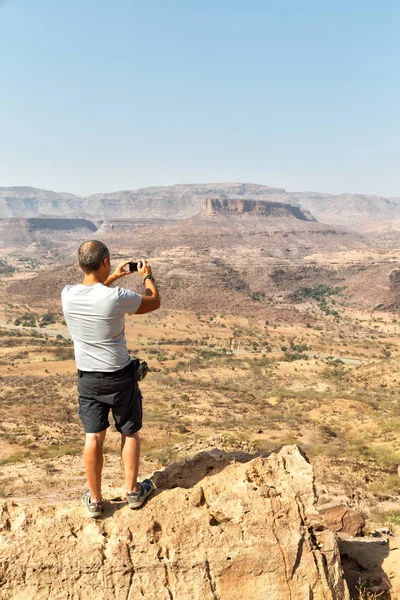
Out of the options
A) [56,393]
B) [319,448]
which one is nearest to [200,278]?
[56,393]

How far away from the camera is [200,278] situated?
270 ft

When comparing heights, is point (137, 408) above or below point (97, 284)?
below

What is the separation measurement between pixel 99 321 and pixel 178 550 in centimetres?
193

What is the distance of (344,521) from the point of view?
6605 mm

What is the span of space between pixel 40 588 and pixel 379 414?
65.1 feet

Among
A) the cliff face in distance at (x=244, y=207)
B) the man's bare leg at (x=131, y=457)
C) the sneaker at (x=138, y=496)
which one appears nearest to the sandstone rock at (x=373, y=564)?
the sneaker at (x=138, y=496)

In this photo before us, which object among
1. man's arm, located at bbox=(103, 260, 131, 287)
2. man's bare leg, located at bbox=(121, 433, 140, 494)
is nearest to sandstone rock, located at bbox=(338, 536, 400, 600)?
man's bare leg, located at bbox=(121, 433, 140, 494)

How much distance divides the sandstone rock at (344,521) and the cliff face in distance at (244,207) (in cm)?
15195

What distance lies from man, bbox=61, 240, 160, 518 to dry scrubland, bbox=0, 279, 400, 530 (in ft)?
8.20

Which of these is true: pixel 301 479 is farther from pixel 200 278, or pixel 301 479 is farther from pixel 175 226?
pixel 175 226

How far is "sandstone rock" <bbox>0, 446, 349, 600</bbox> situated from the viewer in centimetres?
352

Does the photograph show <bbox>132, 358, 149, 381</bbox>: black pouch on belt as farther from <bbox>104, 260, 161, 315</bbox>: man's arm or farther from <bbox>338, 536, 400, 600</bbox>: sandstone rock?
<bbox>338, 536, 400, 600</bbox>: sandstone rock

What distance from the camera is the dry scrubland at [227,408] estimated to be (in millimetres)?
12102

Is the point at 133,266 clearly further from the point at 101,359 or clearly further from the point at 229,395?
the point at 229,395
